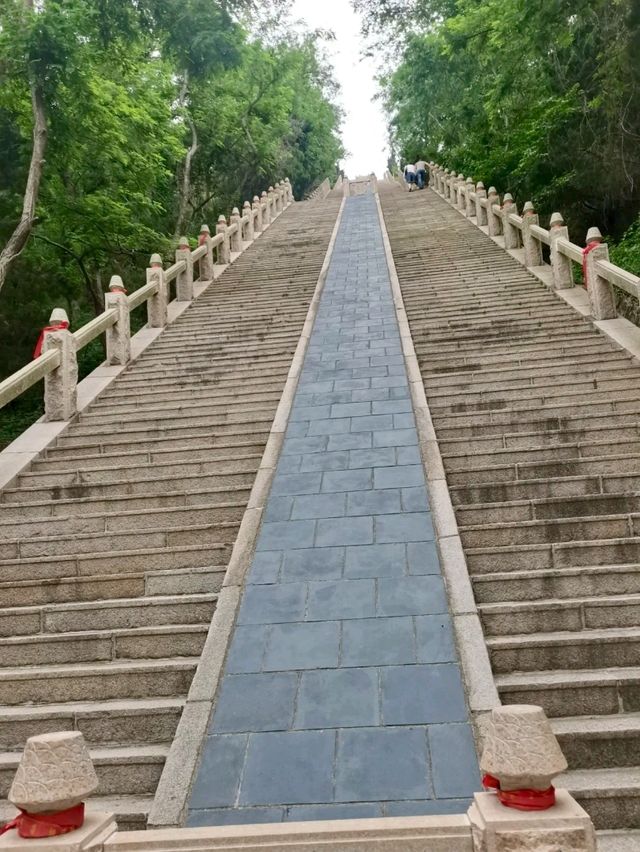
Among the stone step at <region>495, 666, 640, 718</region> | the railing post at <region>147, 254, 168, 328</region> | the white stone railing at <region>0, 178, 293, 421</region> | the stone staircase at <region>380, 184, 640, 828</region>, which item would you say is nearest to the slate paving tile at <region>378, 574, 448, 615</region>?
the stone staircase at <region>380, 184, 640, 828</region>

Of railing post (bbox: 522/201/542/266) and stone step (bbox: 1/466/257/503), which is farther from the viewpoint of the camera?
railing post (bbox: 522/201/542/266)

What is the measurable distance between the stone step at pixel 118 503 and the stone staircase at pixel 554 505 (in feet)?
6.61

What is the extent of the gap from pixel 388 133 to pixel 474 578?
149 ft

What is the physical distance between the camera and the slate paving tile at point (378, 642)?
4020mm

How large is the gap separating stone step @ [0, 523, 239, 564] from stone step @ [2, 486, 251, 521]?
57 centimetres

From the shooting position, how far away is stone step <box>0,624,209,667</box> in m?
4.48

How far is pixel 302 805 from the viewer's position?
10.4 ft

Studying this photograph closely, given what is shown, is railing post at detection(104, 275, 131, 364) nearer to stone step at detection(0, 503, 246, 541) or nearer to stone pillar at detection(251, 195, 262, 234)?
stone step at detection(0, 503, 246, 541)

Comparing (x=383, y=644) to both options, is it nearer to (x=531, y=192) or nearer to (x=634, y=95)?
(x=634, y=95)

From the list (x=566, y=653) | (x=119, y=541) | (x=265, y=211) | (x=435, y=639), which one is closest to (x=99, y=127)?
(x=265, y=211)

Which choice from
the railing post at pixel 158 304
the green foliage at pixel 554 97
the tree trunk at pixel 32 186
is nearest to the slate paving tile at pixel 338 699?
the railing post at pixel 158 304

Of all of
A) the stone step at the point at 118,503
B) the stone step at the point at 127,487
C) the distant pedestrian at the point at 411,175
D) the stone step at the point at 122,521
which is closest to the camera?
the stone step at the point at 122,521

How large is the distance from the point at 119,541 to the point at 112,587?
29.0 inches

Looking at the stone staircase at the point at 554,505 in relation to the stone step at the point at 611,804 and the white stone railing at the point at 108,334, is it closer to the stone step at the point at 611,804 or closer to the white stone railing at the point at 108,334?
the stone step at the point at 611,804
